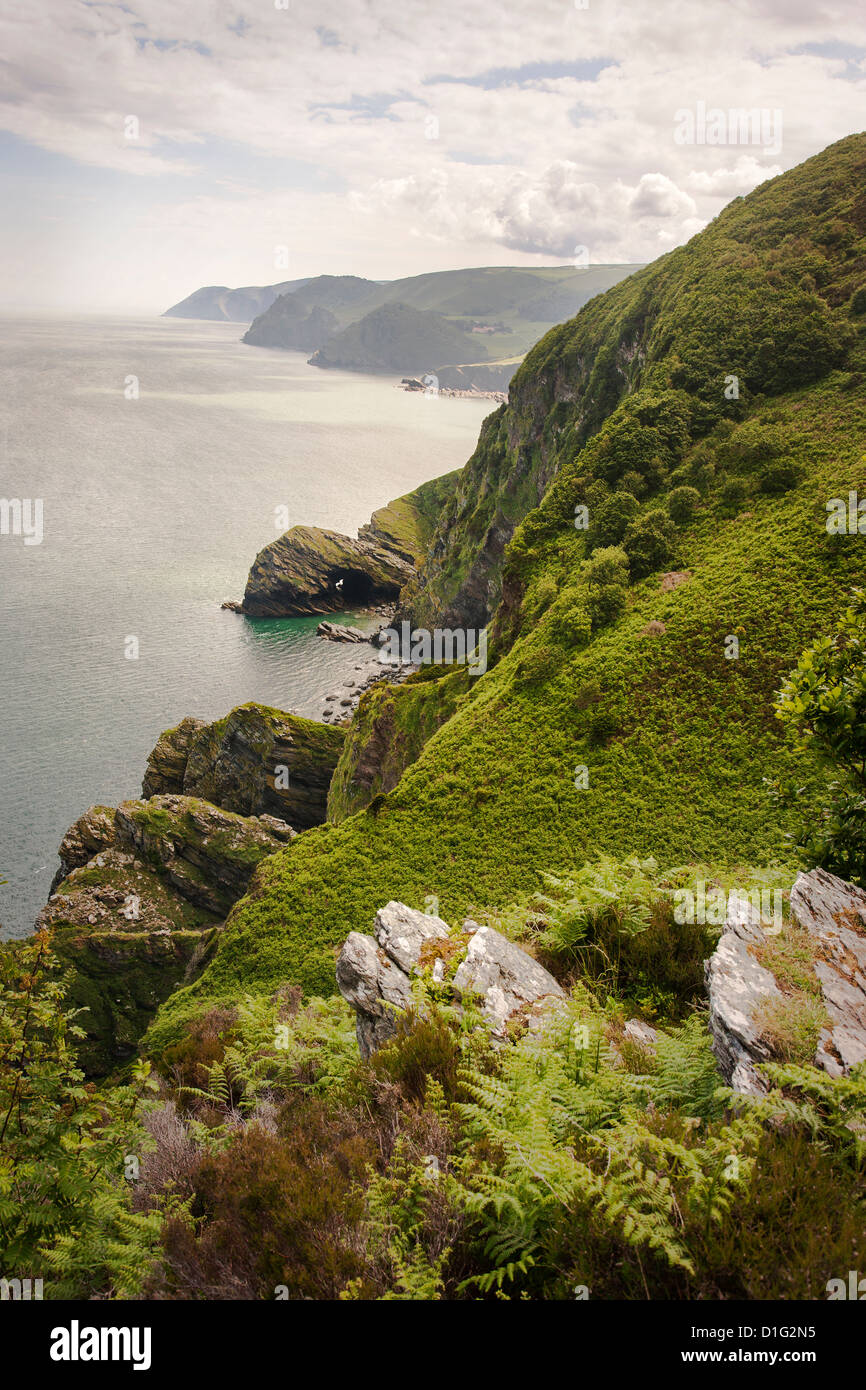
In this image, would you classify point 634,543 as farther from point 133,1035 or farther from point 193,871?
point 133,1035

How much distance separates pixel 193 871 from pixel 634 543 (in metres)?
37.0

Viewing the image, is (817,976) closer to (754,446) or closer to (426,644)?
(754,446)

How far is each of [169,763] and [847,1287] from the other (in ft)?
223

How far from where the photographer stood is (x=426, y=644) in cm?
11112

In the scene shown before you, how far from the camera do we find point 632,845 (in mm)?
28500

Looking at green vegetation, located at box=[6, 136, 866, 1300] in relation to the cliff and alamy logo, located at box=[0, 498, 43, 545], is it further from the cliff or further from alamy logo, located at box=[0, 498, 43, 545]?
alamy logo, located at box=[0, 498, 43, 545]

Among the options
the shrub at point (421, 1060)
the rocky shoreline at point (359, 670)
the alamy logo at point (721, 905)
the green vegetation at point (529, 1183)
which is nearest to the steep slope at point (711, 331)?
the rocky shoreline at point (359, 670)

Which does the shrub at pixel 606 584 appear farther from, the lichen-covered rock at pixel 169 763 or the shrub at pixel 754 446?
the lichen-covered rock at pixel 169 763

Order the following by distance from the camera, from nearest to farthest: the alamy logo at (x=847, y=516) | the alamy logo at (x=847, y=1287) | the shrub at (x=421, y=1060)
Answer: the alamy logo at (x=847, y=1287)
the shrub at (x=421, y=1060)
the alamy logo at (x=847, y=516)

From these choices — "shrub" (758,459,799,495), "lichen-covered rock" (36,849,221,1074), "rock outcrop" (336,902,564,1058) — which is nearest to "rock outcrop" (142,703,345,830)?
"lichen-covered rock" (36,849,221,1074)

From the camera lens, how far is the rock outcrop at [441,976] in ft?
36.6

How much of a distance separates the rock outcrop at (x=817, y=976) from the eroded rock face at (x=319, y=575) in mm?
Answer: 113242

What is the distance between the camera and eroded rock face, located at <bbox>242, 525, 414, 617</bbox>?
387ft
